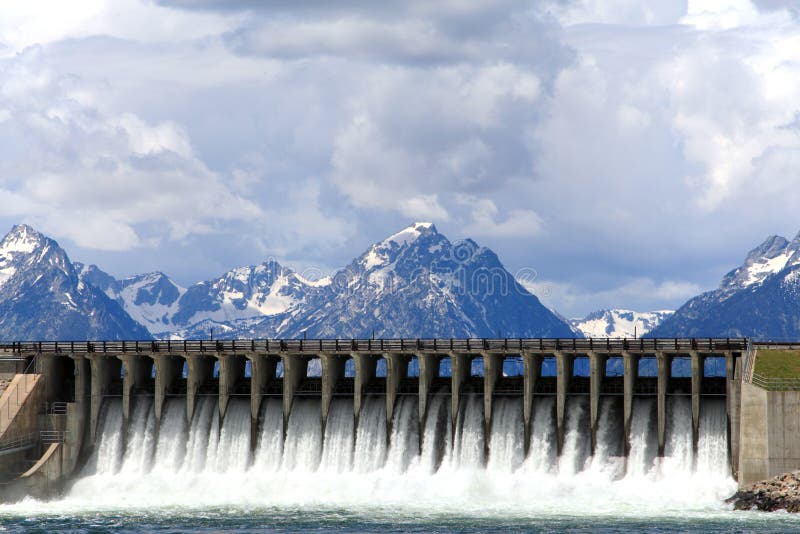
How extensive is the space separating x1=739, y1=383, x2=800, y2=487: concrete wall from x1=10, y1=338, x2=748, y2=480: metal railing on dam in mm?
4083

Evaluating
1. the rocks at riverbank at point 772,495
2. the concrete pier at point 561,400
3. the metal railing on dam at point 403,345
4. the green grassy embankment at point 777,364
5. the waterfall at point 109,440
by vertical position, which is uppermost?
the metal railing on dam at point 403,345

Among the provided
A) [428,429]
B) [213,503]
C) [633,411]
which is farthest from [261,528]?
[633,411]

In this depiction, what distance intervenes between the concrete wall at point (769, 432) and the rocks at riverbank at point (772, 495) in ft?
3.23

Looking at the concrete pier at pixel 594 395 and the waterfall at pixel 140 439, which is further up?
the concrete pier at pixel 594 395

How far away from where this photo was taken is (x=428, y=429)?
134m

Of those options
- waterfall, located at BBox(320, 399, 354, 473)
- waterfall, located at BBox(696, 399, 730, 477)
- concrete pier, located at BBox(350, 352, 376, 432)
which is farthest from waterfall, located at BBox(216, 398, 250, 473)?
waterfall, located at BBox(696, 399, 730, 477)

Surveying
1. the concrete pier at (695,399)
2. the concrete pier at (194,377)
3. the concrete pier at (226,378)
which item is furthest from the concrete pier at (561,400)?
the concrete pier at (194,377)

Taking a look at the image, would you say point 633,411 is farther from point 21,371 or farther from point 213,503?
point 21,371

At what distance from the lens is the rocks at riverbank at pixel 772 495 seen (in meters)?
113

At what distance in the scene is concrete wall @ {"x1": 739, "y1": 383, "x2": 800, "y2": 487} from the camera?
116375 mm

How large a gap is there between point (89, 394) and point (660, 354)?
188 feet

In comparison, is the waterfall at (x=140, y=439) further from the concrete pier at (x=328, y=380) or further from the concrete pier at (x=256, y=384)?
the concrete pier at (x=328, y=380)

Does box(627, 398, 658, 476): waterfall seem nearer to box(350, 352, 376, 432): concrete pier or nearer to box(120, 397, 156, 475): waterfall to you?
box(350, 352, 376, 432): concrete pier

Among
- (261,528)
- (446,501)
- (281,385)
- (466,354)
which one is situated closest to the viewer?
(261,528)
